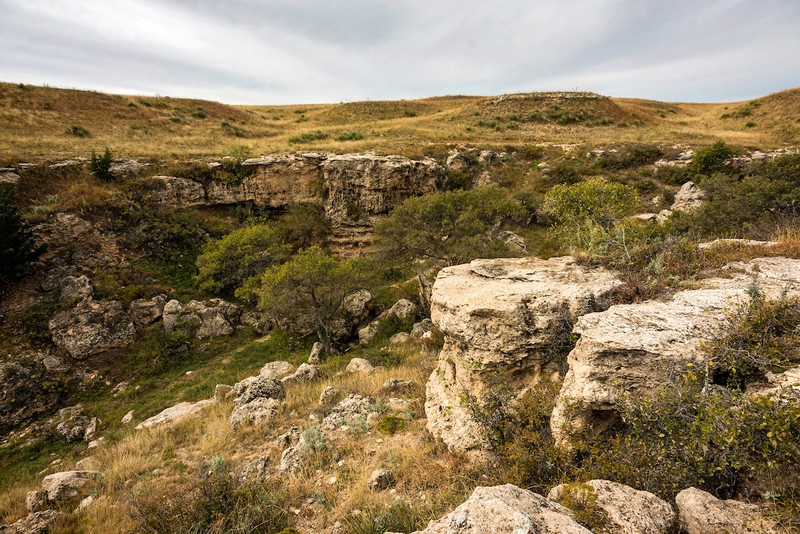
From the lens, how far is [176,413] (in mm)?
10430

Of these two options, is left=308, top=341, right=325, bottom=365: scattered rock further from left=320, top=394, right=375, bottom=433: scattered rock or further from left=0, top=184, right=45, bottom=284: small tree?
left=0, top=184, right=45, bottom=284: small tree

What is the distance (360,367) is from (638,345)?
840 centimetres

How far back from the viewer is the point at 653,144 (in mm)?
28625

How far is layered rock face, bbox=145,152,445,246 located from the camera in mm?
23984

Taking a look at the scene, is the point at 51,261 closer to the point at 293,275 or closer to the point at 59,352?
the point at 59,352

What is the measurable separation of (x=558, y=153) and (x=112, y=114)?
4381 centimetres

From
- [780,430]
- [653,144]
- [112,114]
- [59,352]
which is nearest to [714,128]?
[653,144]

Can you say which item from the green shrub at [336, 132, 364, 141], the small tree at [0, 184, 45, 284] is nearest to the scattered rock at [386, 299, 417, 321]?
the small tree at [0, 184, 45, 284]

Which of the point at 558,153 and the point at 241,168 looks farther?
the point at 558,153

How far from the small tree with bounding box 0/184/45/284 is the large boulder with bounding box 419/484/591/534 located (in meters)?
20.9

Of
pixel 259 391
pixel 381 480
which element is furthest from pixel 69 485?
pixel 381 480

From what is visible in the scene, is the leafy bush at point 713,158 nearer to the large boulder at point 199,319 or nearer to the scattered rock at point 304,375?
the scattered rock at point 304,375

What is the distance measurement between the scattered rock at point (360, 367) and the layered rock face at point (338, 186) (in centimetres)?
1430

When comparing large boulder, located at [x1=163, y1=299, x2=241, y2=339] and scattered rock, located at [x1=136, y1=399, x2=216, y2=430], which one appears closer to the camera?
scattered rock, located at [x1=136, y1=399, x2=216, y2=430]
